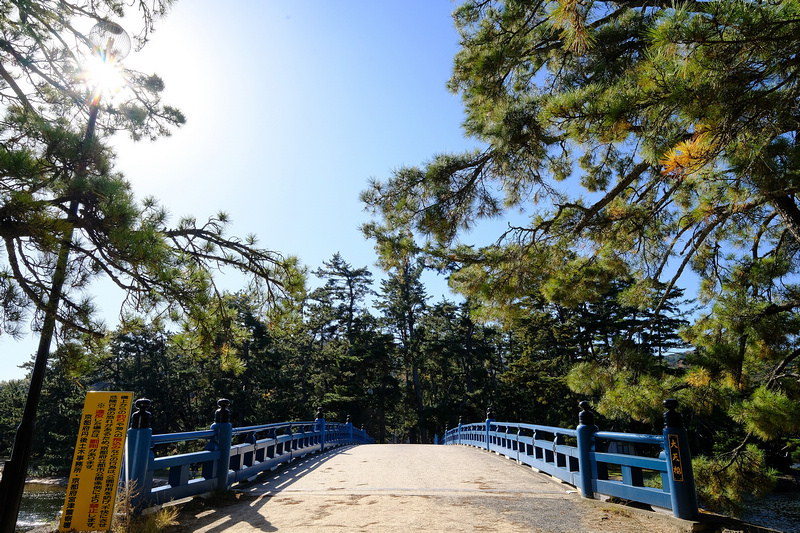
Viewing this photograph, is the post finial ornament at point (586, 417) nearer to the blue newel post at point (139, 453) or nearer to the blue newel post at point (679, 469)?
the blue newel post at point (679, 469)

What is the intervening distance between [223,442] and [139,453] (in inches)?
64.4

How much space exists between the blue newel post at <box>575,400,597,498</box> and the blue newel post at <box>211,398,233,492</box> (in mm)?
4536

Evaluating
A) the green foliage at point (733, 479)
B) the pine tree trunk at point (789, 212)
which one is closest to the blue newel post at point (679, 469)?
the green foliage at point (733, 479)

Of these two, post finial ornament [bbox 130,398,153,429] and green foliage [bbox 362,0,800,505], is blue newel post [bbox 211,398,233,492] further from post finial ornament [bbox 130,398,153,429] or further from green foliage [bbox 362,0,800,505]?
green foliage [bbox 362,0,800,505]

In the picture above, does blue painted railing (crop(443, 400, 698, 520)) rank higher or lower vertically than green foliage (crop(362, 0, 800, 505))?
lower

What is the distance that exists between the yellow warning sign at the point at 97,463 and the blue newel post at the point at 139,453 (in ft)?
0.63

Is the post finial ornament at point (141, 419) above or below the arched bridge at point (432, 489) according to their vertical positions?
above

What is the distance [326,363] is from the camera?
3669 cm

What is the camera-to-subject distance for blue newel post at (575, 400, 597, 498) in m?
5.26

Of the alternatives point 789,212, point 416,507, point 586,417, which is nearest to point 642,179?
point 789,212

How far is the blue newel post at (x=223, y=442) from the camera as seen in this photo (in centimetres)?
570

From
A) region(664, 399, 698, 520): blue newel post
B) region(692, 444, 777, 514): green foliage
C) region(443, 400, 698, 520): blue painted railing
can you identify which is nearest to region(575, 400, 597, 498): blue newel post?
region(443, 400, 698, 520): blue painted railing

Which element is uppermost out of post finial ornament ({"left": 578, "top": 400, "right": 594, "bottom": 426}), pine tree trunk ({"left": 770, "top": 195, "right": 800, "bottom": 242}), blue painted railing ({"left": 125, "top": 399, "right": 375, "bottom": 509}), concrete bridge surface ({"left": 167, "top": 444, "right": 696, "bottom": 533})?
pine tree trunk ({"left": 770, "top": 195, "right": 800, "bottom": 242})

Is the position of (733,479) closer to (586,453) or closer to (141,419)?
(586,453)
